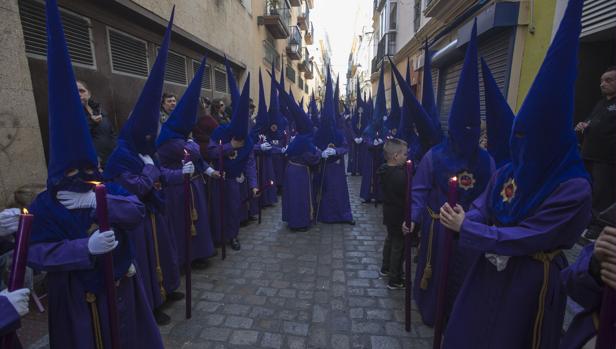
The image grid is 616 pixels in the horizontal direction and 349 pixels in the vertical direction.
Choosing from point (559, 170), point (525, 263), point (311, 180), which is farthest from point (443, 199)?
point (311, 180)

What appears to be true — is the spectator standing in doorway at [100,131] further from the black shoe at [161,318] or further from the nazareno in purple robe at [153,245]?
the black shoe at [161,318]

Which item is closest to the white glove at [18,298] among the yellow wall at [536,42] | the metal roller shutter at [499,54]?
the yellow wall at [536,42]

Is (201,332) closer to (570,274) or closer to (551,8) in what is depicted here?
(570,274)

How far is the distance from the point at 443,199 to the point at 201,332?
2.71 metres

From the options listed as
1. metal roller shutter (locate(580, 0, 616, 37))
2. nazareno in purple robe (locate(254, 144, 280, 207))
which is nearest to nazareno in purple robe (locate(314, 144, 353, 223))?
nazareno in purple robe (locate(254, 144, 280, 207))

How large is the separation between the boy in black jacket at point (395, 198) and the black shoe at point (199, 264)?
2529 millimetres

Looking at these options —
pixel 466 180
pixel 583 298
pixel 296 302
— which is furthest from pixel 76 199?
pixel 466 180

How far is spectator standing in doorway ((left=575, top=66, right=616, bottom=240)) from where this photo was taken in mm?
4270

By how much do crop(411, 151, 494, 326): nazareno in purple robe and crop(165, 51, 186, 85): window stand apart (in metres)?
6.97

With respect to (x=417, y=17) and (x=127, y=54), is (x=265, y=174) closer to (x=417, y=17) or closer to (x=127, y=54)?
(x=127, y=54)

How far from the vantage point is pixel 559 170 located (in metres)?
1.78

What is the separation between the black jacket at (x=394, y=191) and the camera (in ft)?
12.5

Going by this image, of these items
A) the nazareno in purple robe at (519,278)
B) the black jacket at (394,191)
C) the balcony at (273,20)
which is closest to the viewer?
the nazareno in purple robe at (519,278)

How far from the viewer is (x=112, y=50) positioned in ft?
19.3
